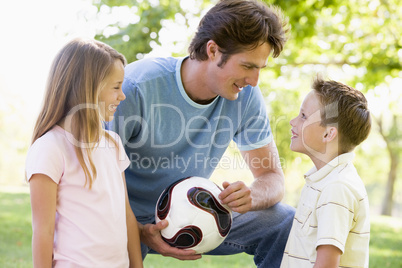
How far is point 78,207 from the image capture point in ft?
6.97

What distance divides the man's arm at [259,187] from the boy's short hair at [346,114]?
2.01 feet

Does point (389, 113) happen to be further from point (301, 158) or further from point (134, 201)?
point (134, 201)

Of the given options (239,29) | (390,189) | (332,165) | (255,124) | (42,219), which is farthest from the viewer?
(390,189)

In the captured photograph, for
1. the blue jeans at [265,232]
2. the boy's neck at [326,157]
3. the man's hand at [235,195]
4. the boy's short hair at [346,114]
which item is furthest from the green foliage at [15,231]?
the boy's short hair at [346,114]

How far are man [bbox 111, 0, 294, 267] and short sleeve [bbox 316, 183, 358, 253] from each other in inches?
25.1

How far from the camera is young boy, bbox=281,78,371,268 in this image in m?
2.07

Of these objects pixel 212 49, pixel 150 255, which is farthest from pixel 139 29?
pixel 212 49

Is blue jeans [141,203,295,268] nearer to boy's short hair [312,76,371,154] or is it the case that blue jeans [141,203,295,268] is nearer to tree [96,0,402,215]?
boy's short hair [312,76,371,154]

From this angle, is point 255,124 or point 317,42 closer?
point 255,124

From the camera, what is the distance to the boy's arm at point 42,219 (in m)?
1.97

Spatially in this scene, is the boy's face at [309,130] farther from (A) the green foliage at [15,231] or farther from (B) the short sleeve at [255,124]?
(A) the green foliage at [15,231]

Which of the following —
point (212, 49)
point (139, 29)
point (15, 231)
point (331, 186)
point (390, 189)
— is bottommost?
point (15, 231)

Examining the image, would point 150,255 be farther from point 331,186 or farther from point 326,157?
point 331,186

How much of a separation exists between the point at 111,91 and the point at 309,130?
1114mm
